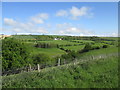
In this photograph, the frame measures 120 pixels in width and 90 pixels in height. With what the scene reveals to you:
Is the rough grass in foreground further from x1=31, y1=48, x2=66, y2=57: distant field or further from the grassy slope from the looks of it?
x1=31, y1=48, x2=66, y2=57: distant field

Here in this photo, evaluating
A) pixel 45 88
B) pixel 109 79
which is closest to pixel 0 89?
pixel 45 88

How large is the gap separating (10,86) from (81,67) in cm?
378

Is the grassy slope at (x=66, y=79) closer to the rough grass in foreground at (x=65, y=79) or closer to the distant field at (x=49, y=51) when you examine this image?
the rough grass in foreground at (x=65, y=79)

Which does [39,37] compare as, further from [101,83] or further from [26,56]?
[101,83]

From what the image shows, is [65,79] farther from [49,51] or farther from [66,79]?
[49,51]

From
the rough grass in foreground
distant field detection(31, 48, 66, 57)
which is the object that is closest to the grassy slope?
the rough grass in foreground

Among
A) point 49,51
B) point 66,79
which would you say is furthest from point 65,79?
point 49,51

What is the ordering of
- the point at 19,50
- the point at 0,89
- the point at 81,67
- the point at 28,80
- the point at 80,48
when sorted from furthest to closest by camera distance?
the point at 80,48, the point at 19,50, the point at 81,67, the point at 28,80, the point at 0,89

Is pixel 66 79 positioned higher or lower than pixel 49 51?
higher

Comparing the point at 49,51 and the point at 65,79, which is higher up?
the point at 65,79

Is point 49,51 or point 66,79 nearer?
point 66,79

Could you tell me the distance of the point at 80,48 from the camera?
143 ft

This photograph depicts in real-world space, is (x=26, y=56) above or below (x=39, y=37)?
below

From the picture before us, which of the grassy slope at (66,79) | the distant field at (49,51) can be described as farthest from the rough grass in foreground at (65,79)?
the distant field at (49,51)
